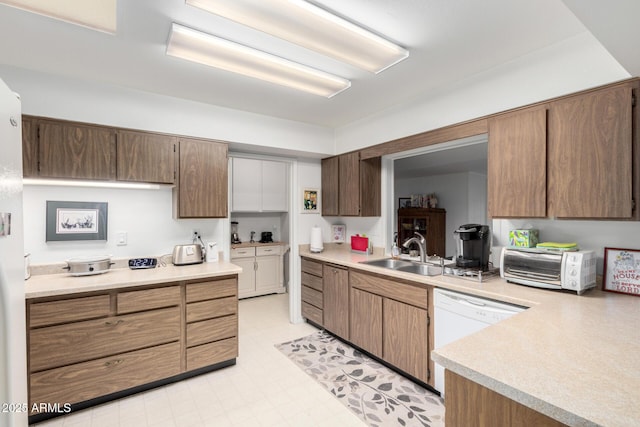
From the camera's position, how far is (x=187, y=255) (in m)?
2.80

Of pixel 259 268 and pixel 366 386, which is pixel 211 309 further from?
pixel 259 268

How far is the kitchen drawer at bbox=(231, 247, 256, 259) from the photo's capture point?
4.59m

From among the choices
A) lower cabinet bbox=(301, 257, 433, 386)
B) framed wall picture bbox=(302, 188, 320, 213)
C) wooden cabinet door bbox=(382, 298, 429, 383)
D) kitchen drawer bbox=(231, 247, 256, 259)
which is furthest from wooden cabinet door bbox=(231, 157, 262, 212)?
wooden cabinet door bbox=(382, 298, 429, 383)

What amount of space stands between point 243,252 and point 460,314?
3439 millimetres

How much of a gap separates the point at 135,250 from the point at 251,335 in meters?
1.51

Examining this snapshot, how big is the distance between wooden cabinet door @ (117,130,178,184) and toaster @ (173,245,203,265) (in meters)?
0.63

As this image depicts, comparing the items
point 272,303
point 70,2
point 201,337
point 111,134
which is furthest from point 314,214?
point 70,2

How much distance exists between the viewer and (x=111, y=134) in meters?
2.46

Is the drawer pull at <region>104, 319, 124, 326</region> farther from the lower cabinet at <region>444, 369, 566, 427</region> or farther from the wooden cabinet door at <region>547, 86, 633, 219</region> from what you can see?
the wooden cabinet door at <region>547, 86, 633, 219</region>

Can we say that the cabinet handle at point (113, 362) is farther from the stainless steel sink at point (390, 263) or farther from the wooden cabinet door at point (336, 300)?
the stainless steel sink at point (390, 263)

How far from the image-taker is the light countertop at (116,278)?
2.00 metres

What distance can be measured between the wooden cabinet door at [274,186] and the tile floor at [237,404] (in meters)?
2.59

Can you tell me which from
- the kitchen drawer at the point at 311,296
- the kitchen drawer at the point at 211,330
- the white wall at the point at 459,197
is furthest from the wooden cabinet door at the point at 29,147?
the white wall at the point at 459,197

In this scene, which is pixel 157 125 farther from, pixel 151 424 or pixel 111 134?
pixel 151 424
